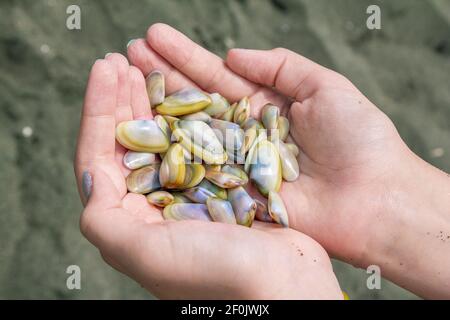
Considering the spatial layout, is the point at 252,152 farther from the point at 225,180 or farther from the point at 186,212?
the point at 186,212

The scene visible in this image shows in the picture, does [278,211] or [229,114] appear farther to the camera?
[229,114]

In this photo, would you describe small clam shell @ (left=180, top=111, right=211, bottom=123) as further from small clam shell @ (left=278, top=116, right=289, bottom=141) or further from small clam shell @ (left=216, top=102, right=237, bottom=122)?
small clam shell @ (left=278, top=116, right=289, bottom=141)

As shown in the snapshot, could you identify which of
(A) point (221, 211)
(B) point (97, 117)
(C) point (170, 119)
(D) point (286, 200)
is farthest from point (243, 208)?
(B) point (97, 117)

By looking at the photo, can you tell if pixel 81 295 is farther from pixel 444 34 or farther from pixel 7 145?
pixel 444 34

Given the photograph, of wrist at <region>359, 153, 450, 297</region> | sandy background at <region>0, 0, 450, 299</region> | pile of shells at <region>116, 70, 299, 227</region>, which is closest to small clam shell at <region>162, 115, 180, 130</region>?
pile of shells at <region>116, 70, 299, 227</region>

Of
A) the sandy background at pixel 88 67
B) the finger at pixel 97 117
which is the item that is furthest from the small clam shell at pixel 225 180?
the sandy background at pixel 88 67

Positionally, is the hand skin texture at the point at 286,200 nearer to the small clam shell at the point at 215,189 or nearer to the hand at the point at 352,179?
the hand at the point at 352,179
